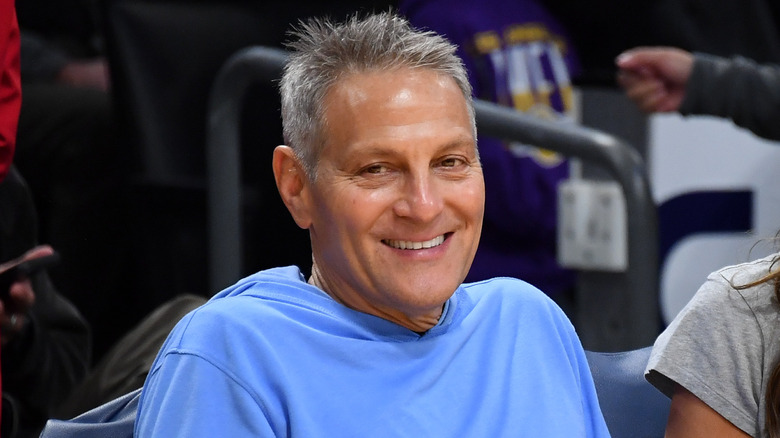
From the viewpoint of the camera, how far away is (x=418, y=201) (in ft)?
4.67

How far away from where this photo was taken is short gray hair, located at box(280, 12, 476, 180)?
145 cm

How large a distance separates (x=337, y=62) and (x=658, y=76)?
5.27ft

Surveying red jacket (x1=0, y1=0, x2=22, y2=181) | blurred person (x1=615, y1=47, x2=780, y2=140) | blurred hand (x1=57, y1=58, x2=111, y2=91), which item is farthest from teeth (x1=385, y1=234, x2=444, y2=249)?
blurred hand (x1=57, y1=58, x2=111, y2=91)

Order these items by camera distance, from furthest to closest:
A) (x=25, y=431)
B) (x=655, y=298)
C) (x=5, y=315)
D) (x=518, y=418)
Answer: (x=655, y=298), (x=25, y=431), (x=5, y=315), (x=518, y=418)

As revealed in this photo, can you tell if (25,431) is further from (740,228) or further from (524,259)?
(740,228)

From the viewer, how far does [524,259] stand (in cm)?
333

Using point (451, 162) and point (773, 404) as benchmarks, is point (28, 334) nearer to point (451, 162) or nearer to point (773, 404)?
point (451, 162)

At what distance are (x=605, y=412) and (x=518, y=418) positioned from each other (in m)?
0.29

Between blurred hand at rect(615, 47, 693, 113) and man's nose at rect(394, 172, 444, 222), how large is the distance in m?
1.57

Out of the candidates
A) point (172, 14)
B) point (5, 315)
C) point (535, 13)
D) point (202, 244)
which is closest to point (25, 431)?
point (5, 315)

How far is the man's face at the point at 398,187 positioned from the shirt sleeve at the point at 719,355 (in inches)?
13.0

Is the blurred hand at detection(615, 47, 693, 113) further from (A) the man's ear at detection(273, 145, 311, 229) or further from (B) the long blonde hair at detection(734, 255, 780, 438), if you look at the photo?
(A) the man's ear at detection(273, 145, 311, 229)

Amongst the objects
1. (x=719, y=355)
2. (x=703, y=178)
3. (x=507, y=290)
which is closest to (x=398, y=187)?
(x=507, y=290)

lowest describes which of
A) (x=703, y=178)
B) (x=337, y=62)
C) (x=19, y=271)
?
(x=703, y=178)
